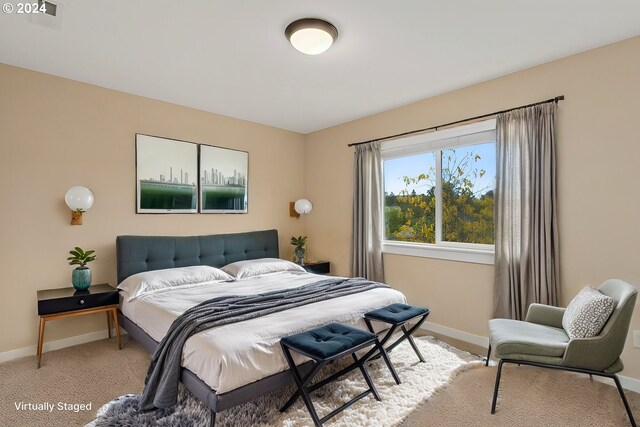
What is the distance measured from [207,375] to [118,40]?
249 cm

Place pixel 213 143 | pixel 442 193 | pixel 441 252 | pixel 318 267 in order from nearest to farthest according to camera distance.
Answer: pixel 441 252 → pixel 442 193 → pixel 213 143 → pixel 318 267

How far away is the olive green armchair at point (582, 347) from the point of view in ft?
Answer: 6.70

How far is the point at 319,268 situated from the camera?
473 cm

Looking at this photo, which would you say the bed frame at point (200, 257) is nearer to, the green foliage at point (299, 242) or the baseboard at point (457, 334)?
the green foliage at point (299, 242)

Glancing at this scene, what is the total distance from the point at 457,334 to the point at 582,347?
5.02 feet

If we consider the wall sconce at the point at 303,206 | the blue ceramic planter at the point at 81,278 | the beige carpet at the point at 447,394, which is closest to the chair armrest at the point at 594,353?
the beige carpet at the point at 447,394

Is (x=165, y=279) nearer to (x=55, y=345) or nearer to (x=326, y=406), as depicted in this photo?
(x=55, y=345)

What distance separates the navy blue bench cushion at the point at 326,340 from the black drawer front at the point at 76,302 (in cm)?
201

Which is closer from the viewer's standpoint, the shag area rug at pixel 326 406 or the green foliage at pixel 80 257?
the shag area rug at pixel 326 406

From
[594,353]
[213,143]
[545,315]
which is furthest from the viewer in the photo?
[213,143]

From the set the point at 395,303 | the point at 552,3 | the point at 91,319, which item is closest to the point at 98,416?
the point at 91,319

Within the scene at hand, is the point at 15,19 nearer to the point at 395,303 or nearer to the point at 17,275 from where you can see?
the point at 17,275

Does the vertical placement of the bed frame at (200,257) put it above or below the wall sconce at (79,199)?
below

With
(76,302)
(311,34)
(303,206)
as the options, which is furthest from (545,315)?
(76,302)
